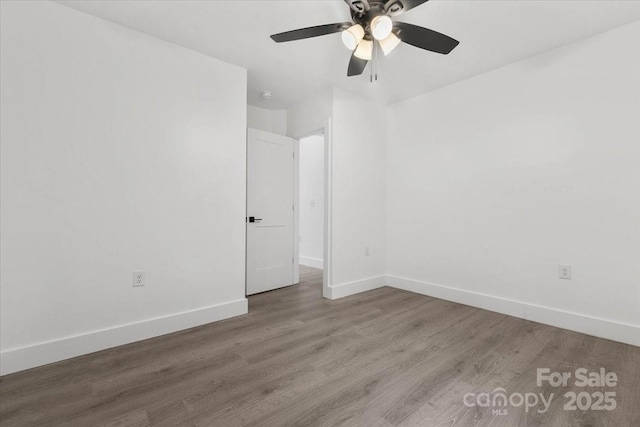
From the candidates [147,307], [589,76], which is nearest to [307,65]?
[589,76]

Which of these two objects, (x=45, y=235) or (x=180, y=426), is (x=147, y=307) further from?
(x=180, y=426)

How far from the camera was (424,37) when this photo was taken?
1.81 meters

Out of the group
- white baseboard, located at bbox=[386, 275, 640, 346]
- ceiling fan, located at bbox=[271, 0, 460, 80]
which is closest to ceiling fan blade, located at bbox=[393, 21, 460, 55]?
ceiling fan, located at bbox=[271, 0, 460, 80]

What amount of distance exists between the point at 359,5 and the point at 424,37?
0.46 m

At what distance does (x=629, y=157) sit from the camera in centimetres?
229

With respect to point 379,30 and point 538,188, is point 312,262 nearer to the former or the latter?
point 538,188

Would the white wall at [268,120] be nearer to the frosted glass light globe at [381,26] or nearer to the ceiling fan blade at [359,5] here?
the ceiling fan blade at [359,5]

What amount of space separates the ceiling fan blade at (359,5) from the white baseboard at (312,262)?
405 centimetres

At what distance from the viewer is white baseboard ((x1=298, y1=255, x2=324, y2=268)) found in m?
5.26

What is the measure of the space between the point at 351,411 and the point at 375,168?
10.00 ft

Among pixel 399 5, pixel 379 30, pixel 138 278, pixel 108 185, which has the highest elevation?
pixel 399 5

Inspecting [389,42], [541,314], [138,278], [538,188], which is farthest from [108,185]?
[541,314]

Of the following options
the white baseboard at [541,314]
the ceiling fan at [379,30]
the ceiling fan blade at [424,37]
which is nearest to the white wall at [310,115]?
the ceiling fan at [379,30]

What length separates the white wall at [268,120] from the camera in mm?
3977
